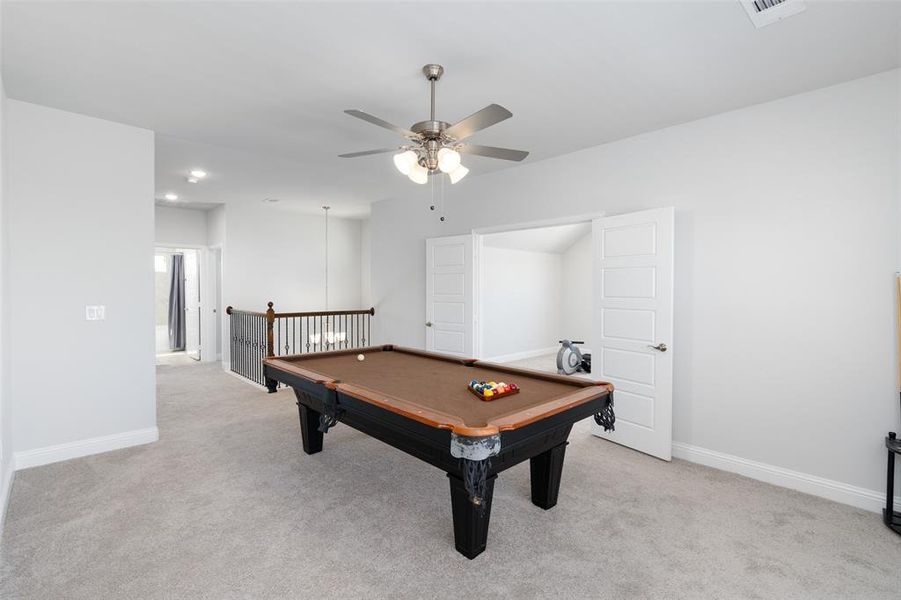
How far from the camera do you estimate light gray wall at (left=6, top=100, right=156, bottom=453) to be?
300 cm

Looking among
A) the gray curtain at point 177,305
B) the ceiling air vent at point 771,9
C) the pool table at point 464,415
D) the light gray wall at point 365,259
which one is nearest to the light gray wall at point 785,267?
the ceiling air vent at point 771,9

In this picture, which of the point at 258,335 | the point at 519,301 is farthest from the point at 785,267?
the point at 258,335

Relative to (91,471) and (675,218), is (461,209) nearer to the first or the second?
(675,218)

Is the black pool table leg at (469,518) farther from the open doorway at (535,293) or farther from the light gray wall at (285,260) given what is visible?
the light gray wall at (285,260)

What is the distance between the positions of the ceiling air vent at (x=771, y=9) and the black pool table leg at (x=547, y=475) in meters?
2.39

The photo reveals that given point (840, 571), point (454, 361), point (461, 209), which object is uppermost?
point (461, 209)

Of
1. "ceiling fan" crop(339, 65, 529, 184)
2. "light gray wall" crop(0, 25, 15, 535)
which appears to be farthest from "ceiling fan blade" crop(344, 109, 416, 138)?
"light gray wall" crop(0, 25, 15, 535)

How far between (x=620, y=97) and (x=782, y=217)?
4.54ft

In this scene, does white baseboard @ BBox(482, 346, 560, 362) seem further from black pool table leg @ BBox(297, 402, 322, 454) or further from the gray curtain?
the gray curtain

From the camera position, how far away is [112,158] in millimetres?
3340

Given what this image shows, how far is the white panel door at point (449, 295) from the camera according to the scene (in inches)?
197

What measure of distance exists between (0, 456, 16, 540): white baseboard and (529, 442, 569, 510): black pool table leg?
2890 mm

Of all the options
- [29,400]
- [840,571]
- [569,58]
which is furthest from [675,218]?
[29,400]

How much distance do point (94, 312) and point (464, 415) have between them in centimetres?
315
